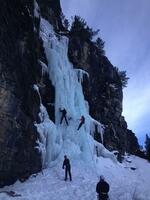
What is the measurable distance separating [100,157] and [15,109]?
1534 centimetres

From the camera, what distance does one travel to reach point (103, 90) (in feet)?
149

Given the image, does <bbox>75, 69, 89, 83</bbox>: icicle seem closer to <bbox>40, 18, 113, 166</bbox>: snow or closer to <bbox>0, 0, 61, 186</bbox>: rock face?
<bbox>40, 18, 113, 166</bbox>: snow

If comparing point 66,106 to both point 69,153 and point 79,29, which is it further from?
point 79,29

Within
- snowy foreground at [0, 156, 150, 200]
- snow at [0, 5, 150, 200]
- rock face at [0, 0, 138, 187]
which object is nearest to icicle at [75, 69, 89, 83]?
snow at [0, 5, 150, 200]

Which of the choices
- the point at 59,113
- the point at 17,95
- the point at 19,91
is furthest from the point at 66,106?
the point at 17,95

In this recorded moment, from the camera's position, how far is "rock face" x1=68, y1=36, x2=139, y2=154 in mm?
40156

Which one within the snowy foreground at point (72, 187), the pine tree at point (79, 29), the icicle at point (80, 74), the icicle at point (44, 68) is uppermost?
the pine tree at point (79, 29)

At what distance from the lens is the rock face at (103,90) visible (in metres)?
40.2

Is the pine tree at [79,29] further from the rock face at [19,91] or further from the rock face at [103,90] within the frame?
the rock face at [19,91]

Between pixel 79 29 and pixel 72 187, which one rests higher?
pixel 79 29

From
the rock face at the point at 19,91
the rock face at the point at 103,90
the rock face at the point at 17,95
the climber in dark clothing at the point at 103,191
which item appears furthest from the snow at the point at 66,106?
the climber in dark clothing at the point at 103,191

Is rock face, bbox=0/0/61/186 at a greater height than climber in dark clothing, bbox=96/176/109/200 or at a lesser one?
greater

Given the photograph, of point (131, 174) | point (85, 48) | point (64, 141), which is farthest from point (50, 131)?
point (85, 48)

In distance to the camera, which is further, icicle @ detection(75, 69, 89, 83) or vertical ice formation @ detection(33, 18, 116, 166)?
icicle @ detection(75, 69, 89, 83)
